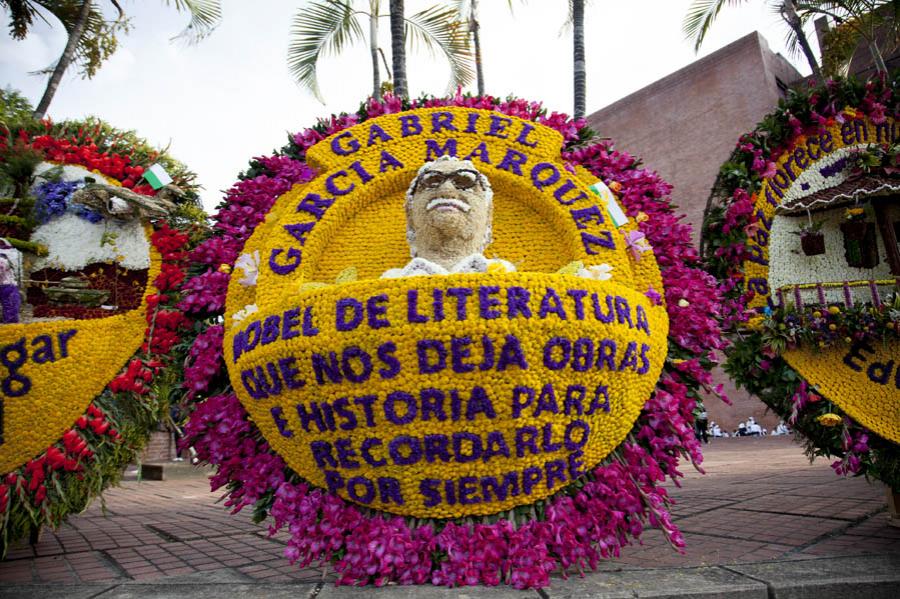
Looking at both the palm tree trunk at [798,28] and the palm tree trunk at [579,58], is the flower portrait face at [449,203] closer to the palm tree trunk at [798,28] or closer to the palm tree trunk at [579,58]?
the palm tree trunk at [579,58]

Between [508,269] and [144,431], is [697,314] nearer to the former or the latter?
[508,269]

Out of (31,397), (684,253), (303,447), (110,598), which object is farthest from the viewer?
(684,253)

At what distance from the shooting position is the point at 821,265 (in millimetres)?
3934

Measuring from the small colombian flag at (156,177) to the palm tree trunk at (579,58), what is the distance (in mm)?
6643

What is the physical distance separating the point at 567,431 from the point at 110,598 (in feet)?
7.30

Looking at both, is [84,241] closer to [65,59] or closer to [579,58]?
[65,59]

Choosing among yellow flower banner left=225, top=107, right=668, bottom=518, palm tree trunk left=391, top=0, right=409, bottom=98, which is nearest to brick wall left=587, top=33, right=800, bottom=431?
palm tree trunk left=391, top=0, right=409, bottom=98

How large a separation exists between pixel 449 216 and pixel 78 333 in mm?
2196

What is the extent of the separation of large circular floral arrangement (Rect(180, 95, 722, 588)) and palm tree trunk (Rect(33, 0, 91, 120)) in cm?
610

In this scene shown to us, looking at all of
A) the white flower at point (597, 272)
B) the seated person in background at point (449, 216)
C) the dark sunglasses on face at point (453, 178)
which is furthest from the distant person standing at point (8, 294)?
the white flower at point (597, 272)

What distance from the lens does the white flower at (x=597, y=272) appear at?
2942mm

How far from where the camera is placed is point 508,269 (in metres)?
3.14

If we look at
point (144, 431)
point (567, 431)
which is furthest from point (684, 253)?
point (144, 431)

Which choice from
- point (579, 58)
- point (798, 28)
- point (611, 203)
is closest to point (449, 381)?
point (611, 203)
